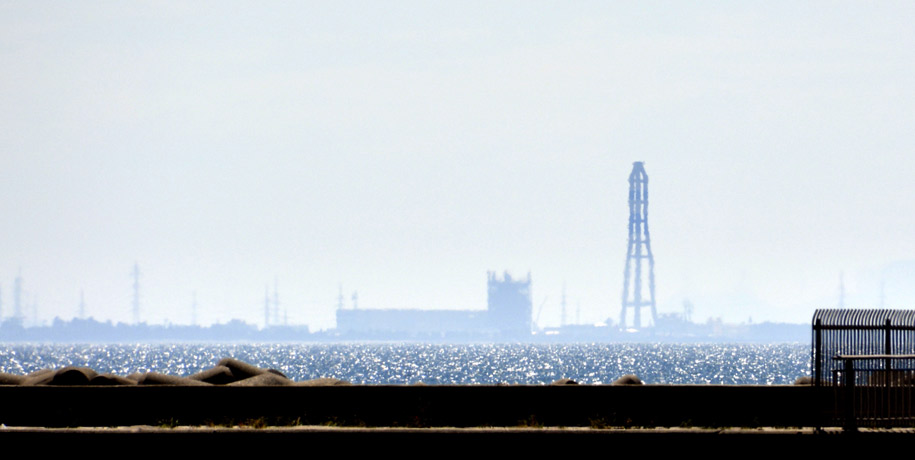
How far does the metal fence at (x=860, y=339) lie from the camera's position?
660 inches

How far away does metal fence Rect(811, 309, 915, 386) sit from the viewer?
1677cm
